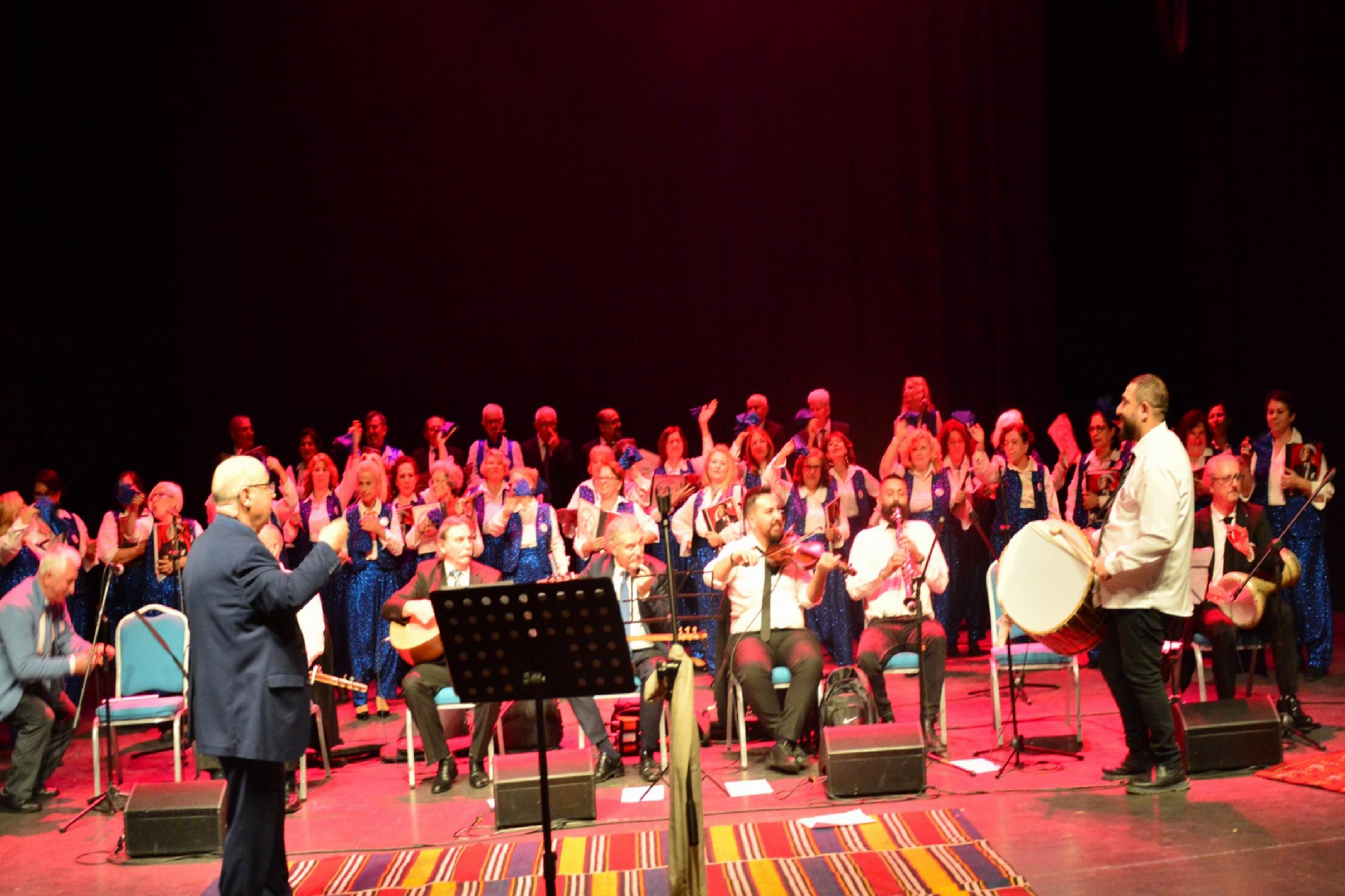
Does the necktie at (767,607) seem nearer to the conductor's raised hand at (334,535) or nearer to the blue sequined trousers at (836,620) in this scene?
the blue sequined trousers at (836,620)

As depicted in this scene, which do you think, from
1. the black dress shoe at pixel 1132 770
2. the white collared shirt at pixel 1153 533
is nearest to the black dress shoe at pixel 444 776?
the black dress shoe at pixel 1132 770

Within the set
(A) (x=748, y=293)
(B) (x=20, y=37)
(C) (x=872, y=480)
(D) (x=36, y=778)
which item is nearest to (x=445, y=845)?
(D) (x=36, y=778)

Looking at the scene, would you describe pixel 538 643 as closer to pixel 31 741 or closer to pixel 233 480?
Result: pixel 233 480

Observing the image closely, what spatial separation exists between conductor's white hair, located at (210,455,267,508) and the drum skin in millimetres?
3225

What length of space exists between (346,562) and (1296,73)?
25.4 feet

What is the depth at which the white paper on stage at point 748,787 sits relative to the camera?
5578mm

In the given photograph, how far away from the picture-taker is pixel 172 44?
1085cm

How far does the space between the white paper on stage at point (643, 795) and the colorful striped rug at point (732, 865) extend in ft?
1.67

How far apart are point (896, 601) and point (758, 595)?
698mm

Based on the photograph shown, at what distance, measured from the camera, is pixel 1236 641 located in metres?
6.12

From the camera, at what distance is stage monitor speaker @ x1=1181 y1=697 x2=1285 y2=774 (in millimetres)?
5375

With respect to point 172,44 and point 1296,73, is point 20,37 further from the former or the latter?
point 1296,73

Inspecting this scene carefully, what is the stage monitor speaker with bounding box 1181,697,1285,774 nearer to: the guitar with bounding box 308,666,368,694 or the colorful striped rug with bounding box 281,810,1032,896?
the colorful striped rug with bounding box 281,810,1032,896

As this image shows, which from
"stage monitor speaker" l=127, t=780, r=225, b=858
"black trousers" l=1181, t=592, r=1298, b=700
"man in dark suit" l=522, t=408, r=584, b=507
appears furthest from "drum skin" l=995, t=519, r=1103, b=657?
"man in dark suit" l=522, t=408, r=584, b=507
